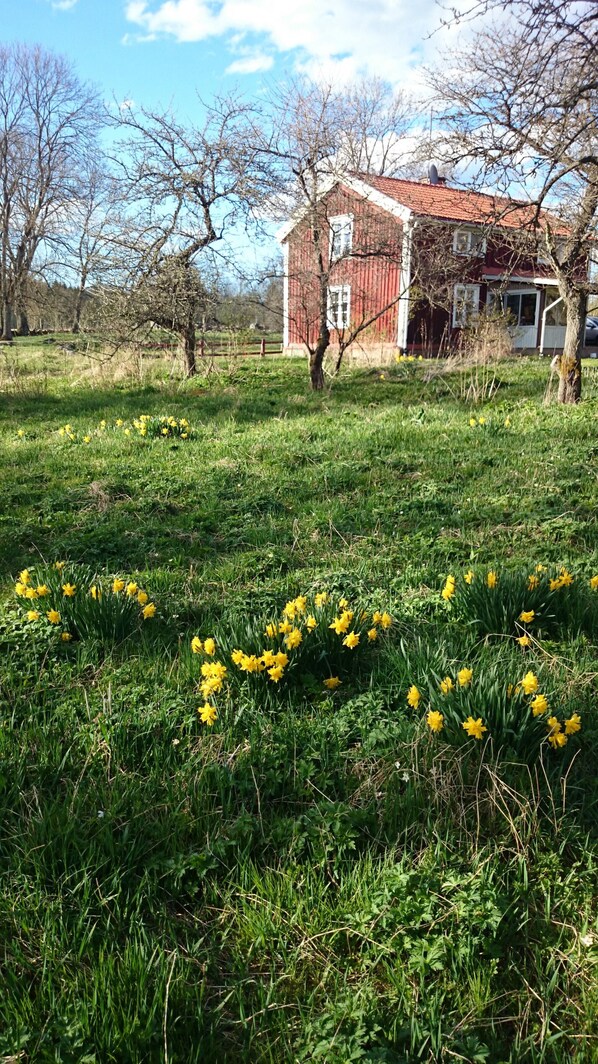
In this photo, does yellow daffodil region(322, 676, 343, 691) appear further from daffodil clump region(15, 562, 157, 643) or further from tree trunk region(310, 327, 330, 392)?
tree trunk region(310, 327, 330, 392)

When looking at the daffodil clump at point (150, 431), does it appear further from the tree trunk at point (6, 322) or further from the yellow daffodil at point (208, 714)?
the tree trunk at point (6, 322)

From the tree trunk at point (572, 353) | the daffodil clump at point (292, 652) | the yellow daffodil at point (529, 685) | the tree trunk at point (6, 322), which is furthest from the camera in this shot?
the tree trunk at point (6, 322)

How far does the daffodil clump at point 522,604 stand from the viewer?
3355 millimetres

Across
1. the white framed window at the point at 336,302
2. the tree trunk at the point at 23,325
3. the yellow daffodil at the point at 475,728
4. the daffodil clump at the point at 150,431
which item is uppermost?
the tree trunk at the point at 23,325

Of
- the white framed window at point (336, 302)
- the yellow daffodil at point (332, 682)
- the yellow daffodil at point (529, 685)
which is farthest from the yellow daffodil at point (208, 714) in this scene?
the white framed window at point (336, 302)

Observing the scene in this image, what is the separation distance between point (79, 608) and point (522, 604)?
7.28 feet

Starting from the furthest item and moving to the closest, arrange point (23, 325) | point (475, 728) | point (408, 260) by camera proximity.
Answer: point (23, 325), point (408, 260), point (475, 728)

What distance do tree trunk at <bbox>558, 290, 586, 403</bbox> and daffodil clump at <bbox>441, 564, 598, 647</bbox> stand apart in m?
6.88

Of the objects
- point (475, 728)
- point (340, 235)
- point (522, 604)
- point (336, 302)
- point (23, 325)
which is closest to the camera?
point (475, 728)

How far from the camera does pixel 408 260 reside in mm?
15453

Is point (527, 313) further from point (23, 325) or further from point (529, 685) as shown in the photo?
point (529, 685)

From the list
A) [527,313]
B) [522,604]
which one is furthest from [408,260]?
[527,313]

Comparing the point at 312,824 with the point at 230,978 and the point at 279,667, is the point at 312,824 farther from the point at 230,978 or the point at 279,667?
the point at 279,667

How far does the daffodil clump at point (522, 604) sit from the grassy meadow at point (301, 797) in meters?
0.01
